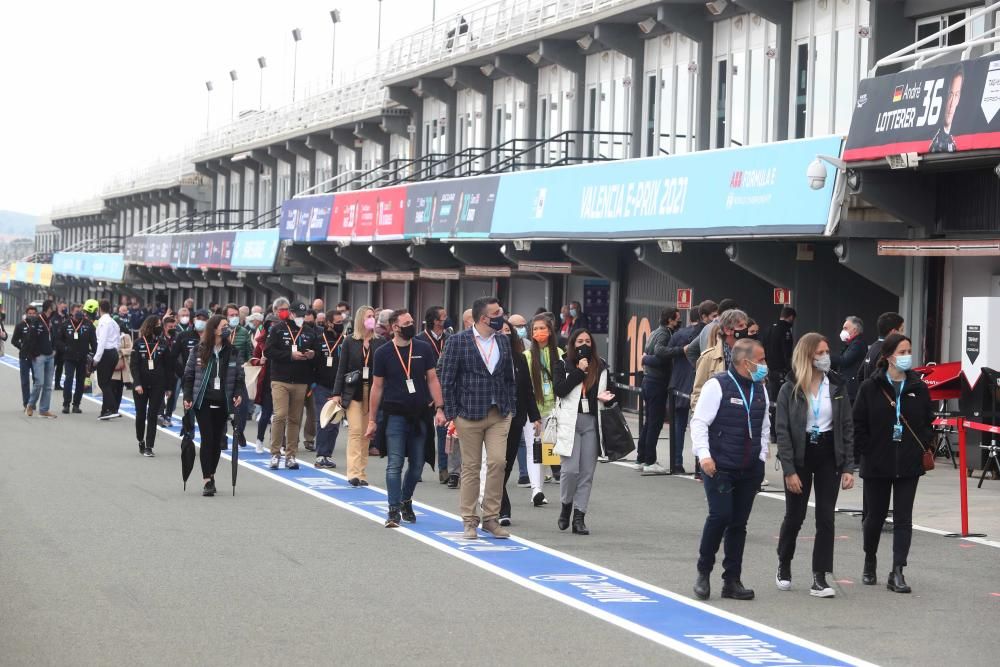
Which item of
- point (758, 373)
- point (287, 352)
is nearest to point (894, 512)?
point (758, 373)

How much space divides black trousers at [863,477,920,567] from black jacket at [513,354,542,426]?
3.17 meters

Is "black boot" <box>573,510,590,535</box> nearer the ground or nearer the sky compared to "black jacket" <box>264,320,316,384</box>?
nearer the ground

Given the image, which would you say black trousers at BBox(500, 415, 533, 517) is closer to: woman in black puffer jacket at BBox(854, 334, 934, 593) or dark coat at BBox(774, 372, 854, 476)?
woman in black puffer jacket at BBox(854, 334, 934, 593)

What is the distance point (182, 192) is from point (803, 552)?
66.5 metres

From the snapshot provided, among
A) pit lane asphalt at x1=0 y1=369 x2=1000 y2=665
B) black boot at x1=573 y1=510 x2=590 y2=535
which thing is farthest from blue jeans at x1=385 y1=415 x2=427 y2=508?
black boot at x1=573 y1=510 x2=590 y2=535

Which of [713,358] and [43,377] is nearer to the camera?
[713,358]

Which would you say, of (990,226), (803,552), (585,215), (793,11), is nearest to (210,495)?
(803,552)

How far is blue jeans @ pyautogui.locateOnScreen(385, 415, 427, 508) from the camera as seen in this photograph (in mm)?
12461

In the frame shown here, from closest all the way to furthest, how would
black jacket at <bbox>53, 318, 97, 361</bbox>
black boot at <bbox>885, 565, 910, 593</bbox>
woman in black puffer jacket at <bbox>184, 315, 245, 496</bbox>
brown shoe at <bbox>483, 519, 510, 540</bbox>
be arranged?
1. black boot at <bbox>885, 565, 910, 593</bbox>
2. brown shoe at <bbox>483, 519, 510, 540</bbox>
3. woman in black puffer jacket at <bbox>184, 315, 245, 496</bbox>
4. black jacket at <bbox>53, 318, 97, 361</bbox>

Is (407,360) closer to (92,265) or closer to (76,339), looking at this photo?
(76,339)

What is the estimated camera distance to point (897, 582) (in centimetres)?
991

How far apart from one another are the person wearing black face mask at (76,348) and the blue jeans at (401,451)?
1444 cm

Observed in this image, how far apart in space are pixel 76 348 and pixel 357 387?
1186cm

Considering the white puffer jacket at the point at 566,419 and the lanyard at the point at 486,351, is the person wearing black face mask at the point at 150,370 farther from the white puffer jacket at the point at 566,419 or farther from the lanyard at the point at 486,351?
the lanyard at the point at 486,351
